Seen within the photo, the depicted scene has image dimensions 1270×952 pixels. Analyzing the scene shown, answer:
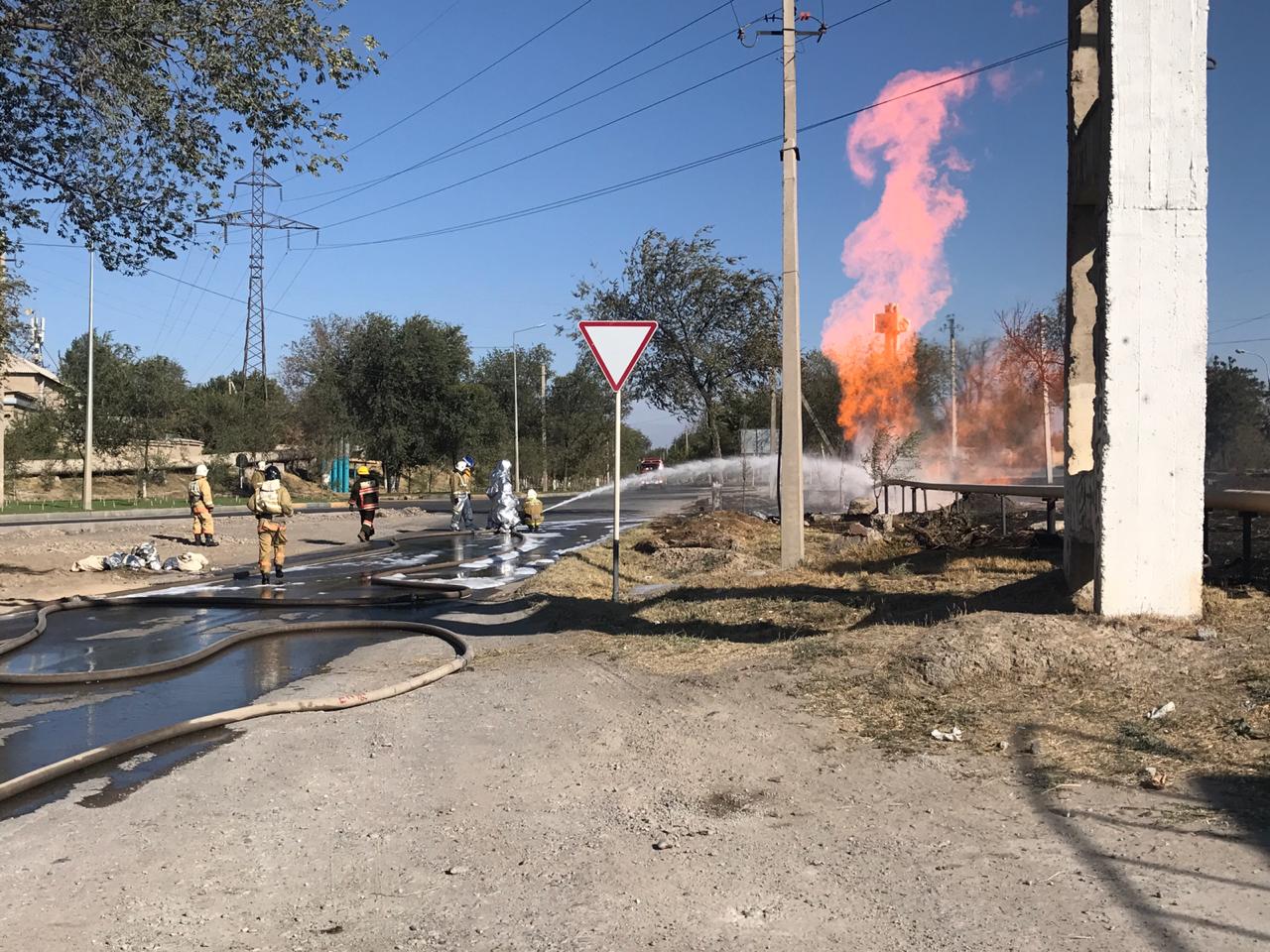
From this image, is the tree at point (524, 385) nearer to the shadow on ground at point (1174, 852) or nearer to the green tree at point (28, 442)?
the green tree at point (28, 442)

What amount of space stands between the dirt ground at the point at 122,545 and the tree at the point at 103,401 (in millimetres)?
16919

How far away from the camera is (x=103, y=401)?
44.4m

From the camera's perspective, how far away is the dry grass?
4.75 m

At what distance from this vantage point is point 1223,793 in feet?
13.2

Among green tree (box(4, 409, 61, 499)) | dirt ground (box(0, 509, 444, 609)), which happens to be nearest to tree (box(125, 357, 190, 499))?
green tree (box(4, 409, 61, 499))

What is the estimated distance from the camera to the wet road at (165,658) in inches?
227

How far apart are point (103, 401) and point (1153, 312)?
154 feet

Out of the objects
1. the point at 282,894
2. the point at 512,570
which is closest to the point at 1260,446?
the point at 512,570

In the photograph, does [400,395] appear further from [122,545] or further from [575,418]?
[122,545]

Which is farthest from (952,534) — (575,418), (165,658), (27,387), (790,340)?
(27,387)

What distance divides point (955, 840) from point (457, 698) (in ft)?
12.4

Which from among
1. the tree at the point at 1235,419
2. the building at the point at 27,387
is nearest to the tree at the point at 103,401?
the building at the point at 27,387

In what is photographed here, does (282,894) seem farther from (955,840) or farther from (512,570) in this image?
(512,570)

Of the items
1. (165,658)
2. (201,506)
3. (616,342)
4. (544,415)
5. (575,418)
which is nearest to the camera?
(165,658)
